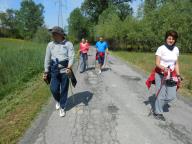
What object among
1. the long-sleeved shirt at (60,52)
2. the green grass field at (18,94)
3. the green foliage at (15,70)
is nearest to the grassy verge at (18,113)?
the green grass field at (18,94)

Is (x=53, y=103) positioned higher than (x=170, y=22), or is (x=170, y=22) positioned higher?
(x=170, y=22)

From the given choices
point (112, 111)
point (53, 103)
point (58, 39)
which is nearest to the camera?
point (58, 39)

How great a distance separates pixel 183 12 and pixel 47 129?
109ft

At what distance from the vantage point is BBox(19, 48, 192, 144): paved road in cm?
523

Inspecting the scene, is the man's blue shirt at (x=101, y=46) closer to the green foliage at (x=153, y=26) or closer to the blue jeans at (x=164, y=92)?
the blue jeans at (x=164, y=92)

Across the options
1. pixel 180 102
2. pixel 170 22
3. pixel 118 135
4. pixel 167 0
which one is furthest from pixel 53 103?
pixel 167 0

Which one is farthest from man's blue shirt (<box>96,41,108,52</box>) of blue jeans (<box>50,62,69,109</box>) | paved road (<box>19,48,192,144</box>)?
blue jeans (<box>50,62,69,109</box>)

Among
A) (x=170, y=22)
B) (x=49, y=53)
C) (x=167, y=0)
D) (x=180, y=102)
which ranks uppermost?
(x=167, y=0)

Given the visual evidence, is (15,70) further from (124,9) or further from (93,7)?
(93,7)

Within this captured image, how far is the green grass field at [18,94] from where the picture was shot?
5797 millimetres

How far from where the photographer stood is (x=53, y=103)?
7797 millimetres

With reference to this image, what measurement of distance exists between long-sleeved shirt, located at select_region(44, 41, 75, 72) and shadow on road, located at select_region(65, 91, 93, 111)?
5.03ft

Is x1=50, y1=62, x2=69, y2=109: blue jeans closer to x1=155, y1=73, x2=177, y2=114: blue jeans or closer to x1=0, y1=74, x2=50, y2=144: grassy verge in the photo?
x1=0, y1=74, x2=50, y2=144: grassy verge

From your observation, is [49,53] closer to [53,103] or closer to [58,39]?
[58,39]
